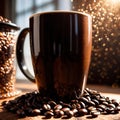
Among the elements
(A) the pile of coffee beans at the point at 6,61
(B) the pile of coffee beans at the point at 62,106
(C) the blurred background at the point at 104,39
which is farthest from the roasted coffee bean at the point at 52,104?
(C) the blurred background at the point at 104,39

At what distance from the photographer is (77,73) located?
1.53 ft

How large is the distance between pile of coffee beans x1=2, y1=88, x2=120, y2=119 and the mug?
2 centimetres

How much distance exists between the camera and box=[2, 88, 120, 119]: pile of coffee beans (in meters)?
0.41

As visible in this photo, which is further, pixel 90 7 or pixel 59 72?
pixel 90 7

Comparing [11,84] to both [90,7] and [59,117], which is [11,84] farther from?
[90,7]

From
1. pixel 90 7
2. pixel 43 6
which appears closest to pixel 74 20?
pixel 90 7

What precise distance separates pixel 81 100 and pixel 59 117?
0.08 metres

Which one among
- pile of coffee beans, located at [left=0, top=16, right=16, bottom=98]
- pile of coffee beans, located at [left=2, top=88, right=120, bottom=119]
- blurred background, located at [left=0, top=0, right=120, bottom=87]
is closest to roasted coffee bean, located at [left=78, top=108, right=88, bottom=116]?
pile of coffee beans, located at [left=2, top=88, right=120, bottom=119]

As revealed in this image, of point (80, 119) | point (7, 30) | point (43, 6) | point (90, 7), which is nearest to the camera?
point (80, 119)

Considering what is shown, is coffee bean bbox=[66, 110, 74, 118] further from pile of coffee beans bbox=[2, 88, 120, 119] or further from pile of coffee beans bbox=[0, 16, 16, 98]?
pile of coffee beans bbox=[0, 16, 16, 98]

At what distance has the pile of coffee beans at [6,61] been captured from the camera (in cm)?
60

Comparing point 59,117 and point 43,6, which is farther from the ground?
point 43,6

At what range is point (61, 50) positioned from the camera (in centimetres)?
46

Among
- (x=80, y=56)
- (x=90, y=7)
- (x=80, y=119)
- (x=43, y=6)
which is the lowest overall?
(x=80, y=119)
